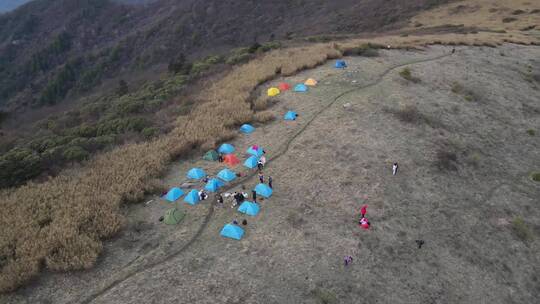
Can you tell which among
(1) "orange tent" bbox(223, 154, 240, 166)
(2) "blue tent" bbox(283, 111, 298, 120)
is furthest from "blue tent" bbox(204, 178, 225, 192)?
(2) "blue tent" bbox(283, 111, 298, 120)

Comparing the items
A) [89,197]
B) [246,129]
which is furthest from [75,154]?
[246,129]

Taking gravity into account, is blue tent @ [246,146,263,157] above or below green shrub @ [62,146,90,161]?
below

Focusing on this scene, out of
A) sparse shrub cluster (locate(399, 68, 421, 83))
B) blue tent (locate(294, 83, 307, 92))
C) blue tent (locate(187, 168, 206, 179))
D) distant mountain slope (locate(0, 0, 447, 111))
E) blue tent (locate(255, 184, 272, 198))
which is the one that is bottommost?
distant mountain slope (locate(0, 0, 447, 111))

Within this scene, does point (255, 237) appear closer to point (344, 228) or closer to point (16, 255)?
point (344, 228)

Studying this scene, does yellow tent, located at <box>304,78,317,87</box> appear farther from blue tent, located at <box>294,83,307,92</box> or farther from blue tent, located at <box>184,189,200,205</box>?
blue tent, located at <box>184,189,200,205</box>

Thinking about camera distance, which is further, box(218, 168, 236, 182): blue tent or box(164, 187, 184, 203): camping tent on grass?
box(218, 168, 236, 182): blue tent

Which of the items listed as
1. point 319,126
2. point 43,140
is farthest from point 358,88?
point 43,140
